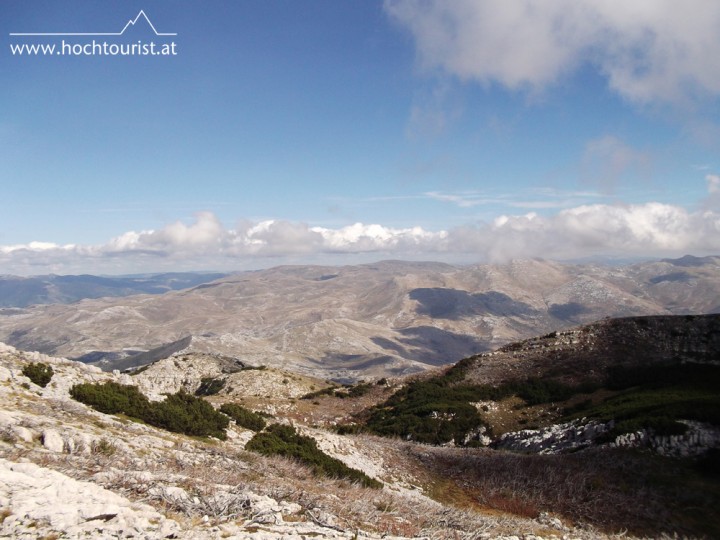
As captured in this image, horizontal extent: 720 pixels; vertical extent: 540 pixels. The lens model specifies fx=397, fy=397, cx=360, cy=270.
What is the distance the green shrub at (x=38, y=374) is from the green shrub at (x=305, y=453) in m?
11.9

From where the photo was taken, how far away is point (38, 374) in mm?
22453

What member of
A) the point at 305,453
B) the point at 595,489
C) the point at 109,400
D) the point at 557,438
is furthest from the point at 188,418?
the point at 557,438

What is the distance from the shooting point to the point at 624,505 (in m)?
20.2

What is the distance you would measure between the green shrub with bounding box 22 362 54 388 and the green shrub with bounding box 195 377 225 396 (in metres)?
42.2

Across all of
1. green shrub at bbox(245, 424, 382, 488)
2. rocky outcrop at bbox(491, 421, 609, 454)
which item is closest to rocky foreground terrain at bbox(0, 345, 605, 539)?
green shrub at bbox(245, 424, 382, 488)

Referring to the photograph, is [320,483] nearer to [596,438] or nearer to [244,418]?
[244,418]

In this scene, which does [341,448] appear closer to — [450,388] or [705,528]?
[705,528]

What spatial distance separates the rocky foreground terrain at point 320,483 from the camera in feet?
31.9

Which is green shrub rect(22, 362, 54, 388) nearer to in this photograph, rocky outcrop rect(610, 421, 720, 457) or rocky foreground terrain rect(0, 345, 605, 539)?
rocky foreground terrain rect(0, 345, 605, 539)

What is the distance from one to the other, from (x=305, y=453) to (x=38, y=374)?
15.8 meters

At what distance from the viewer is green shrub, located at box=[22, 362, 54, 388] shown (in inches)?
872

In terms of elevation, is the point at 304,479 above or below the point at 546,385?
above

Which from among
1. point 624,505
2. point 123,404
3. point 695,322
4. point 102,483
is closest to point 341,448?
point 123,404

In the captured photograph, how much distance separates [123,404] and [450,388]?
49766 mm
